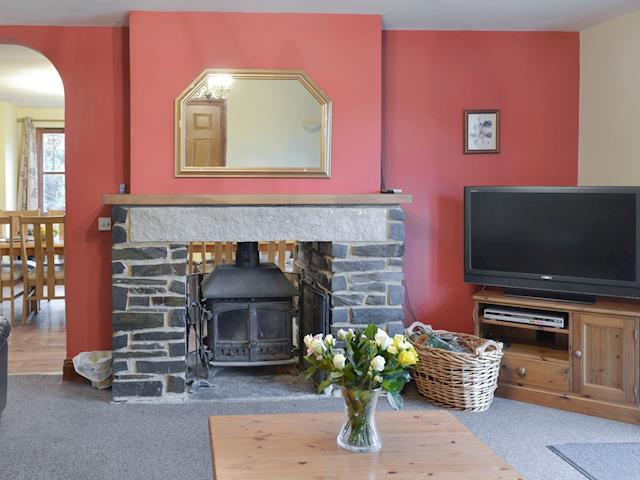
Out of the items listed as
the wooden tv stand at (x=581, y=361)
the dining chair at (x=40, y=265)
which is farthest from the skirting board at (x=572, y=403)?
the dining chair at (x=40, y=265)

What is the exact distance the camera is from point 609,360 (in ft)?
11.7

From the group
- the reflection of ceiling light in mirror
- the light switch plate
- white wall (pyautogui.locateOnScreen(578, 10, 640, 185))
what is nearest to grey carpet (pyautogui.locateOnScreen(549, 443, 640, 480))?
white wall (pyautogui.locateOnScreen(578, 10, 640, 185))

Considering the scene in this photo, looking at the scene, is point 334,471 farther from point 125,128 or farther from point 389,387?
point 125,128

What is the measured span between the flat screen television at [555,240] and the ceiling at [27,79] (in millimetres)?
3751

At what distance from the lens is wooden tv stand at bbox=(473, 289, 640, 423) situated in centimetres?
349

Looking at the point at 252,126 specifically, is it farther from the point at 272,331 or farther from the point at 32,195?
the point at 32,195

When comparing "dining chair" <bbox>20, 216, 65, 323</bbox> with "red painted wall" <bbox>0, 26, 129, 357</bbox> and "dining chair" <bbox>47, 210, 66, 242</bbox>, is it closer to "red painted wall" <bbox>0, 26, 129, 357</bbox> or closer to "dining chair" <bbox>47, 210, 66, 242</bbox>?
"red painted wall" <bbox>0, 26, 129, 357</bbox>

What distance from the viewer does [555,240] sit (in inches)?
150

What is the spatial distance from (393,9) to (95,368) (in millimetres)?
2736

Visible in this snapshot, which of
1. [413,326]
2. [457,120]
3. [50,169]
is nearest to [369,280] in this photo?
[413,326]

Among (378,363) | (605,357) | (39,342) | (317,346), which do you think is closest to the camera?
(378,363)

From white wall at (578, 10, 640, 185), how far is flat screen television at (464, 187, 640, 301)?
0.42 m

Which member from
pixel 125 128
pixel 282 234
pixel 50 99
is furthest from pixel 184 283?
pixel 50 99

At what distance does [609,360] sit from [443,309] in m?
1.10
